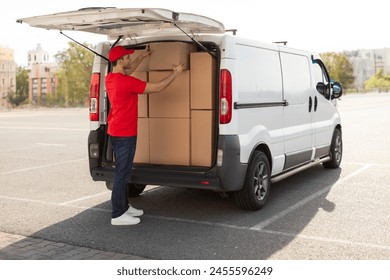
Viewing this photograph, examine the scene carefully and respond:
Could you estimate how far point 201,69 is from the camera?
250 inches

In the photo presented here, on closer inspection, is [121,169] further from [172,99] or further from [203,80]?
[203,80]

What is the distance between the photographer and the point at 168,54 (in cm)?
645

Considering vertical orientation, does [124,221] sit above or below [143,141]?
below

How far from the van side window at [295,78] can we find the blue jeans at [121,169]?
7.89 feet

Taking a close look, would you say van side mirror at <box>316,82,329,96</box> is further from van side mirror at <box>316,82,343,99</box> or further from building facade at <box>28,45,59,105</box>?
building facade at <box>28,45,59,105</box>

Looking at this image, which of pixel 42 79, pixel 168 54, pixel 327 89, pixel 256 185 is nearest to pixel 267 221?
pixel 256 185

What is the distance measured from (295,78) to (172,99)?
6.86 ft

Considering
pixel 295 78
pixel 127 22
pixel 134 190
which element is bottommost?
pixel 134 190

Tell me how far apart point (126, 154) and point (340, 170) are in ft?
15.8

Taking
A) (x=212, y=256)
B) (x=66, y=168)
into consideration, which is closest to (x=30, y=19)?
(x=212, y=256)

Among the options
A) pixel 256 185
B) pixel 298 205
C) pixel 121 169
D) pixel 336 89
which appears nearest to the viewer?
pixel 121 169
